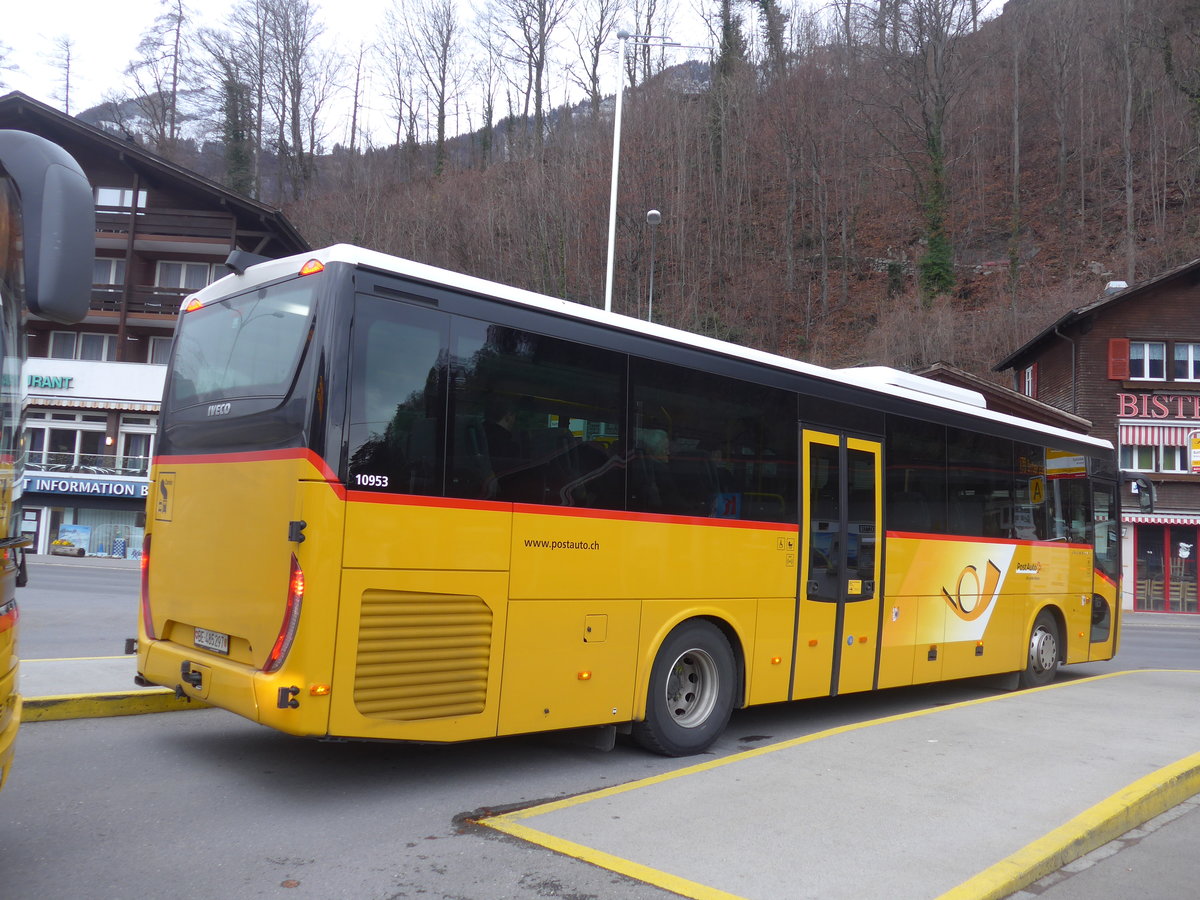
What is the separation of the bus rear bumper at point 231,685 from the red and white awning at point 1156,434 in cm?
3358

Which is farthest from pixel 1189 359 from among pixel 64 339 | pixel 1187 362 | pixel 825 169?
pixel 64 339

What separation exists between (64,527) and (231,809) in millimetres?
38003

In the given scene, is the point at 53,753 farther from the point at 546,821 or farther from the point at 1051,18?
the point at 1051,18

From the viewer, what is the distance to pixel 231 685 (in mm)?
5547

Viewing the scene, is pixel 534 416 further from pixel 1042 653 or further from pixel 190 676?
pixel 1042 653

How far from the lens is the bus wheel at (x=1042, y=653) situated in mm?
11641

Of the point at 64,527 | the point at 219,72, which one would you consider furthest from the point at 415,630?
the point at 219,72

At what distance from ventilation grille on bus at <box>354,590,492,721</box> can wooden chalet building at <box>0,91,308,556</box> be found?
36.3 meters

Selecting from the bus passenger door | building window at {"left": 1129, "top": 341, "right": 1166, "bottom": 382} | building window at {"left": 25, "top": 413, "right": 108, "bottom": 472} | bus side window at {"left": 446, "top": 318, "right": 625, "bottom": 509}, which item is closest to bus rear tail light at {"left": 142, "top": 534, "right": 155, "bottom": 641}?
bus side window at {"left": 446, "top": 318, "right": 625, "bottom": 509}

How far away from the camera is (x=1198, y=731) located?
8141 mm

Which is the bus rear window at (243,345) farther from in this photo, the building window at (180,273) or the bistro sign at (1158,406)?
the building window at (180,273)

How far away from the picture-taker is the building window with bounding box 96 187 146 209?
134ft

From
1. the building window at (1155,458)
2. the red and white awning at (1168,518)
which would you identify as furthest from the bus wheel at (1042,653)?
the building window at (1155,458)

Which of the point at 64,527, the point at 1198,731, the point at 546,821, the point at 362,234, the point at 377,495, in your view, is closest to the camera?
the point at 546,821
